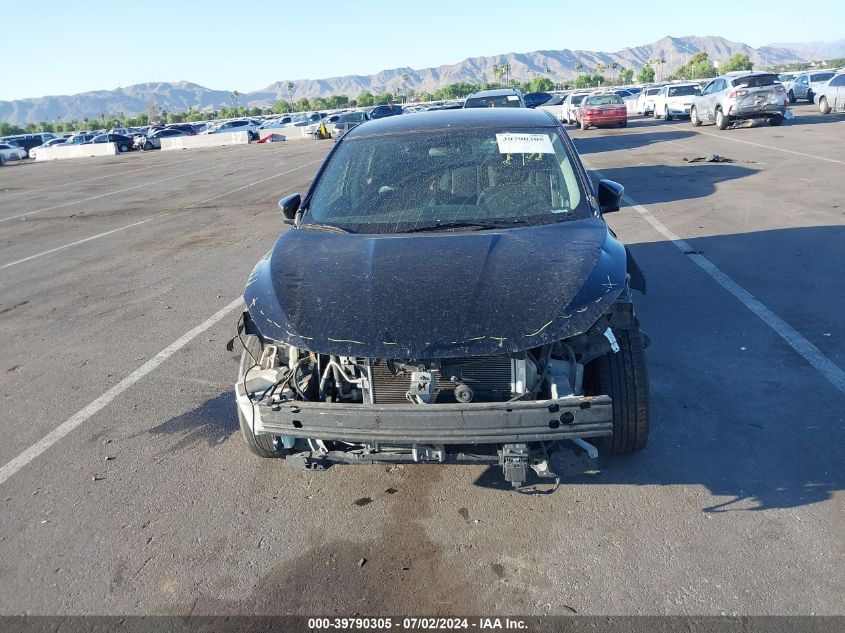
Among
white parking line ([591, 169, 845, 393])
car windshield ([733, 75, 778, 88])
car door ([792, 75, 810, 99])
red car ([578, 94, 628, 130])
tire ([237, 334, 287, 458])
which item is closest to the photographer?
tire ([237, 334, 287, 458])

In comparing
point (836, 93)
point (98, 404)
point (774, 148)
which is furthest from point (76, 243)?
point (836, 93)

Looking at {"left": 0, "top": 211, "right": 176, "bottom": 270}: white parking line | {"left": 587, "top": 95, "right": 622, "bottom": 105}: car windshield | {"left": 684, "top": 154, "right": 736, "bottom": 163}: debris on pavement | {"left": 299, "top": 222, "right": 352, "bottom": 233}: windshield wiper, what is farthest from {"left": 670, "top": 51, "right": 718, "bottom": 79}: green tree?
{"left": 299, "top": 222, "right": 352, "bottom": 233}: windshield wiper

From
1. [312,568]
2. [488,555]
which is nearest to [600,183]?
[488,555]

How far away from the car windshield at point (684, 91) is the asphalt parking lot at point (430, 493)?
26345 millimetres

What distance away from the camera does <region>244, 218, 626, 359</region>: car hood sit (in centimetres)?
299

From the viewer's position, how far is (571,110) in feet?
110

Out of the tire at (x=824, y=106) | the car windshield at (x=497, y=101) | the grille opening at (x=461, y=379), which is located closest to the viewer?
the grille opening at (x=461, y=379)

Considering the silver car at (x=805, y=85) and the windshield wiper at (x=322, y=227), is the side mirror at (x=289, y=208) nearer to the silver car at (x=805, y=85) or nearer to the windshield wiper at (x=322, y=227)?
the windshield wiper at (x=322, y=227)

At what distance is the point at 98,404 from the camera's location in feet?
16.5

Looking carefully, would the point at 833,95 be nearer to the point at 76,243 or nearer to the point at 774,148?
the point at 774,148

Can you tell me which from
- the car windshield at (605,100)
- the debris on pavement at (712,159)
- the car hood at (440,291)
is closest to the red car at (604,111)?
the car windshield at (605,100)

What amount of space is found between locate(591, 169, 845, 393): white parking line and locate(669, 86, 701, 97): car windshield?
2506 centimetres

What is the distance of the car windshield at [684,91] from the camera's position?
102ft

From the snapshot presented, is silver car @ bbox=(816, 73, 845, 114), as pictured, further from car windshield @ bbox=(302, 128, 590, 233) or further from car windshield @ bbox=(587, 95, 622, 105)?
car windshield @ bbox=(302, 128, 590, 233)
